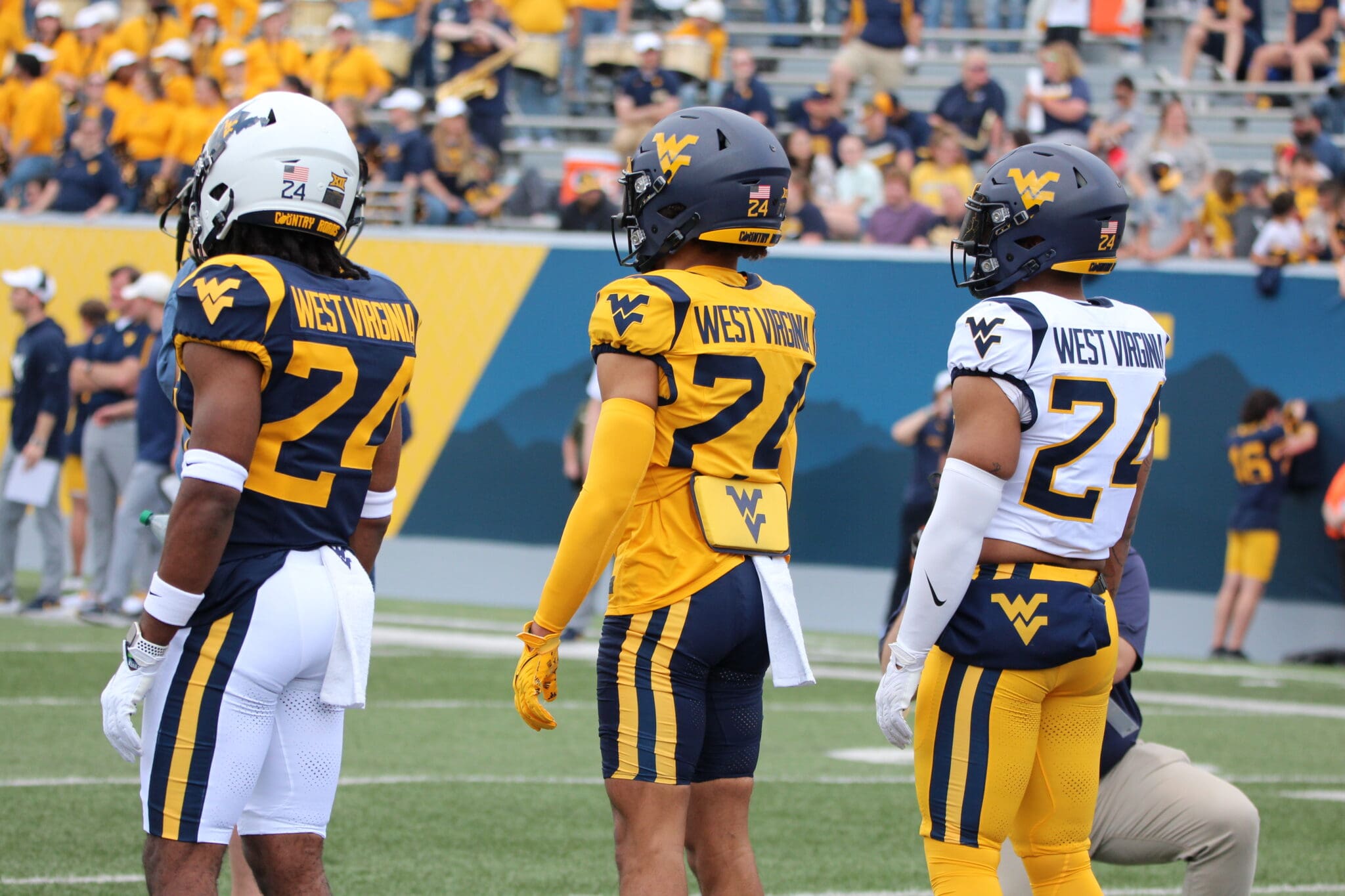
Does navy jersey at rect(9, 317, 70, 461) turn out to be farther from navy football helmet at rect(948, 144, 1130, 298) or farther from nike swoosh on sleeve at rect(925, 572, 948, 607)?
nike swoosh on sleeve at rect(925, 572, 948, 607)

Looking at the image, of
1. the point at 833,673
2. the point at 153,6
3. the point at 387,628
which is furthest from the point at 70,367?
the point at 153,6

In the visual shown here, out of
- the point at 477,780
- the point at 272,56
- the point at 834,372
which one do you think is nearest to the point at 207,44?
the point at 272,56

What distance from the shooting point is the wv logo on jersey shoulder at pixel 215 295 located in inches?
129

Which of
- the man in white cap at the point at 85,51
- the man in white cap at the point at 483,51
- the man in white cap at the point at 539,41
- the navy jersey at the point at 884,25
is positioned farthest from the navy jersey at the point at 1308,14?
the man in white cap at the point at 85,51

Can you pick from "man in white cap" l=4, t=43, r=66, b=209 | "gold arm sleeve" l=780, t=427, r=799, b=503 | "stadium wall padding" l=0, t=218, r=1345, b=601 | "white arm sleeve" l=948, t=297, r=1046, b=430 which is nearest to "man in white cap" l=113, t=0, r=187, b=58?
"man in white cap" l=4, t=43, r=66, b=209

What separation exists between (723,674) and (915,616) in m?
0.43

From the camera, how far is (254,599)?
338 centimetres

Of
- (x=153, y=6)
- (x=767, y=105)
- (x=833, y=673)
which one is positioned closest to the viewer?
(x=833, y=673)

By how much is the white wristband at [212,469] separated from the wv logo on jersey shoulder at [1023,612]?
152cm

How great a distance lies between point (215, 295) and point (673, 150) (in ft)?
3.60

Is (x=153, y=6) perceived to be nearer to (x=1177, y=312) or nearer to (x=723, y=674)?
(x=1177, y=312)

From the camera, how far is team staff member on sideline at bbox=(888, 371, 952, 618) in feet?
38.9

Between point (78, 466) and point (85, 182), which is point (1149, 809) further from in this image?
point (85, 182)

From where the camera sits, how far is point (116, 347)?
1220 centimetres
